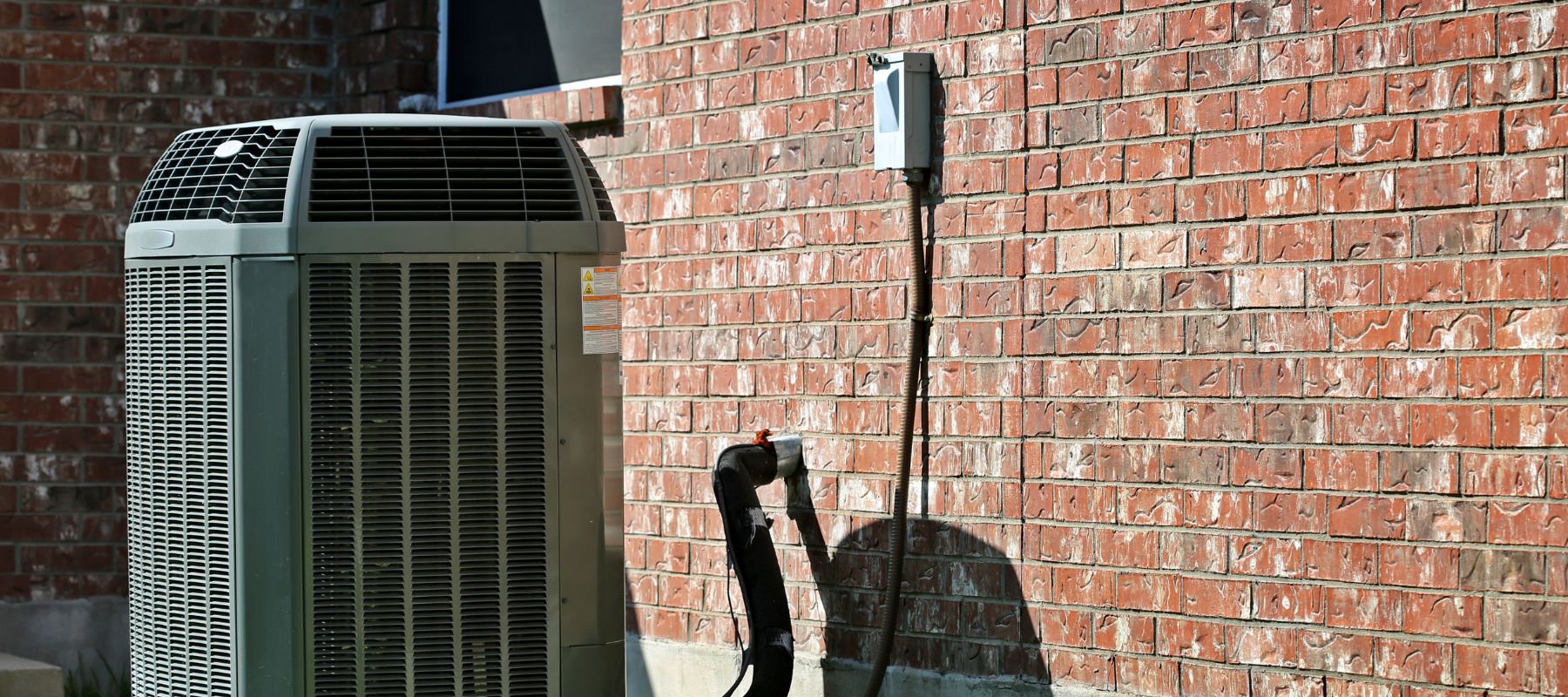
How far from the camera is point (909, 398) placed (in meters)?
5.46

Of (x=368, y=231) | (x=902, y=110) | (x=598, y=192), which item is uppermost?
(x=902, y=110)

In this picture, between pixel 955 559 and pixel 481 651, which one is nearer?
pixel 481 651

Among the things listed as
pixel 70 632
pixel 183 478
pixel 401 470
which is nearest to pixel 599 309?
pixel 401 470

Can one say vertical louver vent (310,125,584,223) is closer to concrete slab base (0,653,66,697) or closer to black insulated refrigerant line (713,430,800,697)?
black insulated refrigerant line (713,430,800,697)

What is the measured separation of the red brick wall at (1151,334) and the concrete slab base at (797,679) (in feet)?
0.19

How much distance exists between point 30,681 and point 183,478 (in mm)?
2142

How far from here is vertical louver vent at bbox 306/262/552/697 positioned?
4.66 metres

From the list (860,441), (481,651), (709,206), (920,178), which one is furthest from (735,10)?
(481,651)

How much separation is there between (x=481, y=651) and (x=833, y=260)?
1710mm

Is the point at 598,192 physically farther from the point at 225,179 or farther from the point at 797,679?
the point at 797,679

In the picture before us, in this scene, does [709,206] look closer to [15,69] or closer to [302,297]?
[302,297]

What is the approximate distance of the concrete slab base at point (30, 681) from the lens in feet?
21.2

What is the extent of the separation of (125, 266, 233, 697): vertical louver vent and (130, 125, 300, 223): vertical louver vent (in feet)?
0.49

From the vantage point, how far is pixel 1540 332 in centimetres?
407
